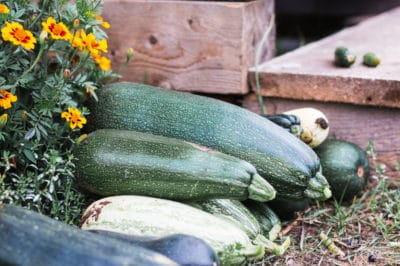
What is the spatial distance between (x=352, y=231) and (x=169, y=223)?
0.90 metres

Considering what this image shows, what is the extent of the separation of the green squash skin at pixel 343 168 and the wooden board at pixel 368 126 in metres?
0.17

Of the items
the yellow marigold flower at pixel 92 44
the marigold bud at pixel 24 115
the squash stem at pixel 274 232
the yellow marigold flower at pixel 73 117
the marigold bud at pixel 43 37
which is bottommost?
the squash stem at pixel 274 232

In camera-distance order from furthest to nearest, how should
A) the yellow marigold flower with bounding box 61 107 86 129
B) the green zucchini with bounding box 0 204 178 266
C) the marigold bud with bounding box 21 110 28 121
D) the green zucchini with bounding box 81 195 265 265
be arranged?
the yellow marigold flower with bounding box 61 107 86 129 < the marigold bud with bounding box 21 110 28 121 < the green zucchini with bounding box 81 195 265 265 < the green zucchini with bounding box 0 204 178 266

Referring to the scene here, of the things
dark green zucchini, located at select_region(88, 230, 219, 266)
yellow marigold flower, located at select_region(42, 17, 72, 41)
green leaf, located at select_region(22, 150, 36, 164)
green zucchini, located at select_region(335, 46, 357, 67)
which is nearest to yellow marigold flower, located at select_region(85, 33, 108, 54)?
yellow marigold flower, located at select_region(42, 17, 72, 41)

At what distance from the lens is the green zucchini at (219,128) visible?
2.49 meters

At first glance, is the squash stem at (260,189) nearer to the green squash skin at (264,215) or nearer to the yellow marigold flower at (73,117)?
the green squash skin at (264,215)

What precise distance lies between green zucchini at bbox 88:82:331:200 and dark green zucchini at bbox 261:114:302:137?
0.16 metres

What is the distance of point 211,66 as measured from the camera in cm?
324

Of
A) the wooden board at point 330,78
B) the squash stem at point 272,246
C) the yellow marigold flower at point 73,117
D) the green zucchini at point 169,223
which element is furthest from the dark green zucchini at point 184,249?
the wooden board at point 330,78

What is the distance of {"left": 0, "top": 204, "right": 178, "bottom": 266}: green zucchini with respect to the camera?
1.74 m

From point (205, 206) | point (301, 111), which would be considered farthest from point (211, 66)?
point (205, 206)

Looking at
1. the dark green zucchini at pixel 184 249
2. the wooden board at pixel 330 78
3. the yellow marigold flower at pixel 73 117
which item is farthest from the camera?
the wooden board at pixel 330 78

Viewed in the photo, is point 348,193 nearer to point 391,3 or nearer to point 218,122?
point 218,122

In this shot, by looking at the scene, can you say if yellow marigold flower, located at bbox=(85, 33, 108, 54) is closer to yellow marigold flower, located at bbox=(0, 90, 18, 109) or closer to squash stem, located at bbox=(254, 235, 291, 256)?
yellow marigold flower, located at bbox=(0, 90, 18, 109)
